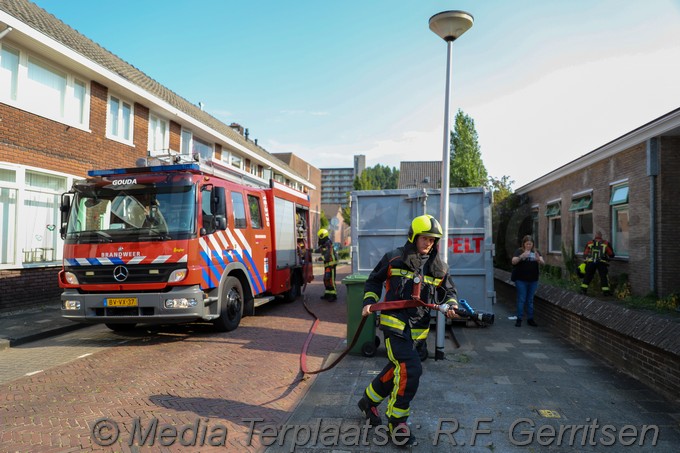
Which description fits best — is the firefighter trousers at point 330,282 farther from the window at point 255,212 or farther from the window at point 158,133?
the window at point 158,133

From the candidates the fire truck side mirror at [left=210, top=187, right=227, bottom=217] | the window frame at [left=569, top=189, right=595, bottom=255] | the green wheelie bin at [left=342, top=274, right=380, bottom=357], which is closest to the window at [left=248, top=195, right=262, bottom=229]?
the fire truck side mirror at [left=210, top=187, right=227, bottom=217]

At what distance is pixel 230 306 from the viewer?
737cm

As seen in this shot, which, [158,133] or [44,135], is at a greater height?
[158,133]

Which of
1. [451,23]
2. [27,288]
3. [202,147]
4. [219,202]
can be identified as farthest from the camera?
[202,147]

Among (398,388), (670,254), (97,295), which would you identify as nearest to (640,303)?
(670,254)

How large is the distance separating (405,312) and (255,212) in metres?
5.78

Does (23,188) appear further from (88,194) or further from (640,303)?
Answer: (640,303)

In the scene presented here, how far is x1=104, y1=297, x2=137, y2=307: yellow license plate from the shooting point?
6.18 meters

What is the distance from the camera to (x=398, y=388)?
11.2 ft

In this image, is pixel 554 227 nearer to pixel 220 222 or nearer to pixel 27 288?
pixel 220 222

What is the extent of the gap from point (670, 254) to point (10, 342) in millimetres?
12147

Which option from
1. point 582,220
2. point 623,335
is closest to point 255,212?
point 623,335

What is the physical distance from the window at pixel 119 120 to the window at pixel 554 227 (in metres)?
14.7

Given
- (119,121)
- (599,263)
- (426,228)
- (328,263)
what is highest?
(119,121)
